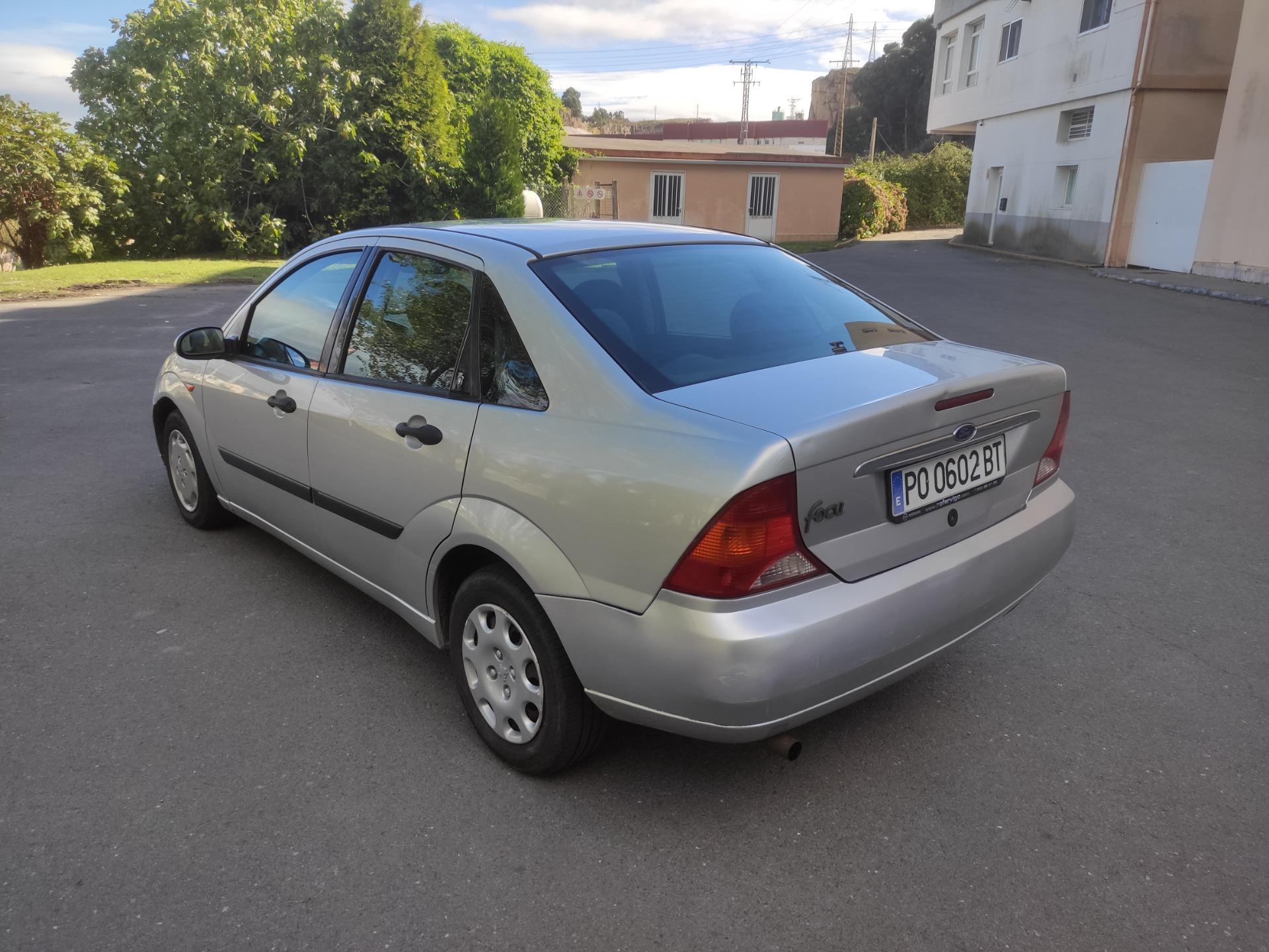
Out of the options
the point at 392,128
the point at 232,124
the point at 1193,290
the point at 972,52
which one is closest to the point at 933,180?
the point at 972,52

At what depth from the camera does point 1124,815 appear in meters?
2.65

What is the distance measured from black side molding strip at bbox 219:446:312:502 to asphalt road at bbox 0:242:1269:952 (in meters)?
0.55

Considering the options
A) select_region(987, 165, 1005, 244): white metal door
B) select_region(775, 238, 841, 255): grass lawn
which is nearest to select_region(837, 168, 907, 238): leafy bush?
select_region(775, 238, 841, 255): grass lawn

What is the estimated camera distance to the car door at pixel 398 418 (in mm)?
2943

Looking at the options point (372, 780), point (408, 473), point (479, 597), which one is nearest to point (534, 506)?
point (479, 597)

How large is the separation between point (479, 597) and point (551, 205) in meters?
29.5

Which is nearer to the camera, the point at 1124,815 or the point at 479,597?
the point at 1124,815

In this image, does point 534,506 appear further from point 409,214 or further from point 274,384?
point 409,214

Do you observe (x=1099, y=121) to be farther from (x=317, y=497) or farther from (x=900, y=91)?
(x=900, y=91)

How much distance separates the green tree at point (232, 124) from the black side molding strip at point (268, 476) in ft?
64.2

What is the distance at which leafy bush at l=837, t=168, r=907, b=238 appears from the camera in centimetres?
3300

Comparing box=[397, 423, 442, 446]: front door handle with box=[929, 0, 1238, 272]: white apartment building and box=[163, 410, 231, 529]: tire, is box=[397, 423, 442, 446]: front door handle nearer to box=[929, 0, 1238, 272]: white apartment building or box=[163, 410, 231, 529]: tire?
box=[163, 410, 231, 529]: tire

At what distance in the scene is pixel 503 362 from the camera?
9.36ft

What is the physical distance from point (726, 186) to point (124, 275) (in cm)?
2046
